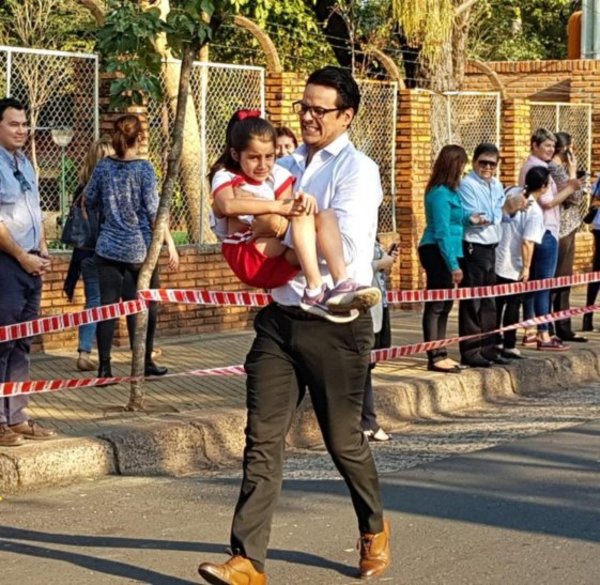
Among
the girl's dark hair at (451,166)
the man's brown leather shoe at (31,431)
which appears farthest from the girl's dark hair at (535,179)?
the man's brown leather shoe at (31,431)

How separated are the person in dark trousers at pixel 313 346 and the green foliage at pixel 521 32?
2740 cm

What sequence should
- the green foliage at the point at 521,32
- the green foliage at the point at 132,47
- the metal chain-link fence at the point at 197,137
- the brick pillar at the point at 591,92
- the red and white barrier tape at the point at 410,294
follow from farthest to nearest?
the green foliage at the point at 521,32 < the brick pillar at the point at 591,92 < the metal chain-link fence at the point at 197,137 < the red and white barrier tape at the point at 410,294 < the green foliage at the point at 132,47

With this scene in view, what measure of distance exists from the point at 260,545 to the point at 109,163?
5154 mm

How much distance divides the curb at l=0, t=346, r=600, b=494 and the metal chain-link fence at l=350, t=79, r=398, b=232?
5472 millimetres

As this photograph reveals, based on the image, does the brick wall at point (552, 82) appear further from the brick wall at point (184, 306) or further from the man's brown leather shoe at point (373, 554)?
→ the man's brown leather shoe at point (373, 554)

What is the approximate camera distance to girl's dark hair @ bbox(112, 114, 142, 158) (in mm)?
10352

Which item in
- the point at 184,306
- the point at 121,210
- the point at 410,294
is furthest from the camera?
the point at 184,306

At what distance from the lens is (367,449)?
6.27m

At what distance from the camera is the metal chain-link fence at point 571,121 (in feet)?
67.2

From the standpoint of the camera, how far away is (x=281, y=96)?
15164mm

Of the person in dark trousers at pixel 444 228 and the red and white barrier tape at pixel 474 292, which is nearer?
the red and white barrier tape at pixel 474 292

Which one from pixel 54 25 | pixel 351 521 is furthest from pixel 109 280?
pixel 54 25

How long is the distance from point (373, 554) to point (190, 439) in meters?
2.98

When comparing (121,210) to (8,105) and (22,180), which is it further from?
(8,105)
